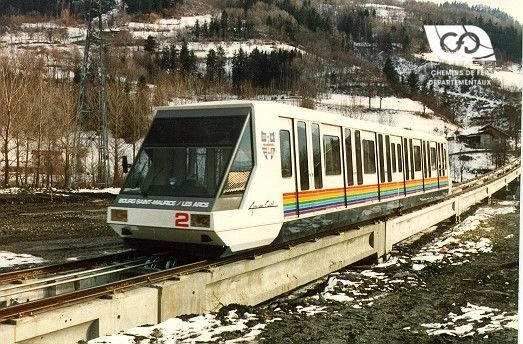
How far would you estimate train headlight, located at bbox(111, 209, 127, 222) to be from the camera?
789 cm

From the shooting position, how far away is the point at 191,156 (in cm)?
800

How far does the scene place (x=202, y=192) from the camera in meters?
7.59

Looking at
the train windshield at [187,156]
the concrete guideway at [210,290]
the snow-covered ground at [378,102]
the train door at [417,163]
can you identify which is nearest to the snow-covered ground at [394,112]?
the snow-covered ground at [378,102]

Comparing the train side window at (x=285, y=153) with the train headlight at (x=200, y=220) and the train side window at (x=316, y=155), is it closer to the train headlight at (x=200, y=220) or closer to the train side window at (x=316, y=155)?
the train side window at (x=316, y=155)

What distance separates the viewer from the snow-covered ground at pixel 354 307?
5898mm

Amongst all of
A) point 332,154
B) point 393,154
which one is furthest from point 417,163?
point 332,154

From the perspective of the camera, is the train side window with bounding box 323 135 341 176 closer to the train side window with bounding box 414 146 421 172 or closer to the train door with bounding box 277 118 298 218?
the train door with bounding box 277 118 298 218

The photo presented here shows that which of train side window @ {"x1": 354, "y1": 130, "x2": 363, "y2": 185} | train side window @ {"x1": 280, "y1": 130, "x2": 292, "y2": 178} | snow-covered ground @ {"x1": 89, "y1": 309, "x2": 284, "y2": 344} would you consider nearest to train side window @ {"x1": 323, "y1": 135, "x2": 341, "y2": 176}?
train side window @ {"x1": 354, "y1": 130, "x2": 363, "y2": 185}

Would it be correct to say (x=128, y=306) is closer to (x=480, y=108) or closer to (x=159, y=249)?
(x=159, y=249)

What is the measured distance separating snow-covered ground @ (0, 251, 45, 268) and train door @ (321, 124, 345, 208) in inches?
249

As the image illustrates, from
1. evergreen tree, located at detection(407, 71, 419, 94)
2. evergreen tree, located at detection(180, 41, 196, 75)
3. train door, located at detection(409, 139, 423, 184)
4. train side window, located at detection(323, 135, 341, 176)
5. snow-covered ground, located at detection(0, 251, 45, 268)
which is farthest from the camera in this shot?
evergreen tree, located at detection(180, 41, 196, 75)

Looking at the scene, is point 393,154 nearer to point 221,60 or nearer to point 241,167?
point 241,167

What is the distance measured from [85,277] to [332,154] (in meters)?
5.28

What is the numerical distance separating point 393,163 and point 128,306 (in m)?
9.99
